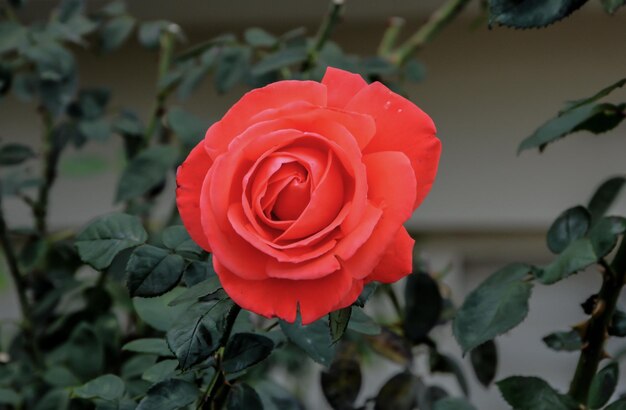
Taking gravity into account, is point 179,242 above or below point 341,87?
below

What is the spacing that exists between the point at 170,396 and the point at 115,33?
0.62 metres

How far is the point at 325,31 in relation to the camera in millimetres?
802

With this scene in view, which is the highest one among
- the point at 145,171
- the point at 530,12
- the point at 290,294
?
the point at 530,12

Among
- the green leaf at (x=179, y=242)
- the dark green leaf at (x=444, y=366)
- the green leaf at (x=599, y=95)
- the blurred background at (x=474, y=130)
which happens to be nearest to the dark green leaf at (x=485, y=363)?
the dark green leaf at (x=444, y=366)

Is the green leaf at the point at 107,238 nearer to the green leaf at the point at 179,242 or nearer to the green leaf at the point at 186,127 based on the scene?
the green leaf at the point at 179,242

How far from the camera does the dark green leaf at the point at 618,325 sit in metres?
0.54

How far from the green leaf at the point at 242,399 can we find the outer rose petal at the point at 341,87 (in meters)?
0.17

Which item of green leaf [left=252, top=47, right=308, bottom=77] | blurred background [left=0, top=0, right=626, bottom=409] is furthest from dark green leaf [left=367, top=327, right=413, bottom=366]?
blurred background [left=0, top=0, right=626, bottom=409]

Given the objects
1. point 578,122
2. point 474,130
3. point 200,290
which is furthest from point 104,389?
point 474,130

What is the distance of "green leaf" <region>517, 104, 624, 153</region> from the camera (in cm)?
59

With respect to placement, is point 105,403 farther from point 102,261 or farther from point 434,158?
point 434,158

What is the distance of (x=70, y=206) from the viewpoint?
1979 millimetres

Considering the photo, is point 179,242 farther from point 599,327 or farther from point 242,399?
point 599,327

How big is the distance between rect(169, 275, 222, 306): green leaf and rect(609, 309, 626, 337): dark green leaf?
0.26 m
